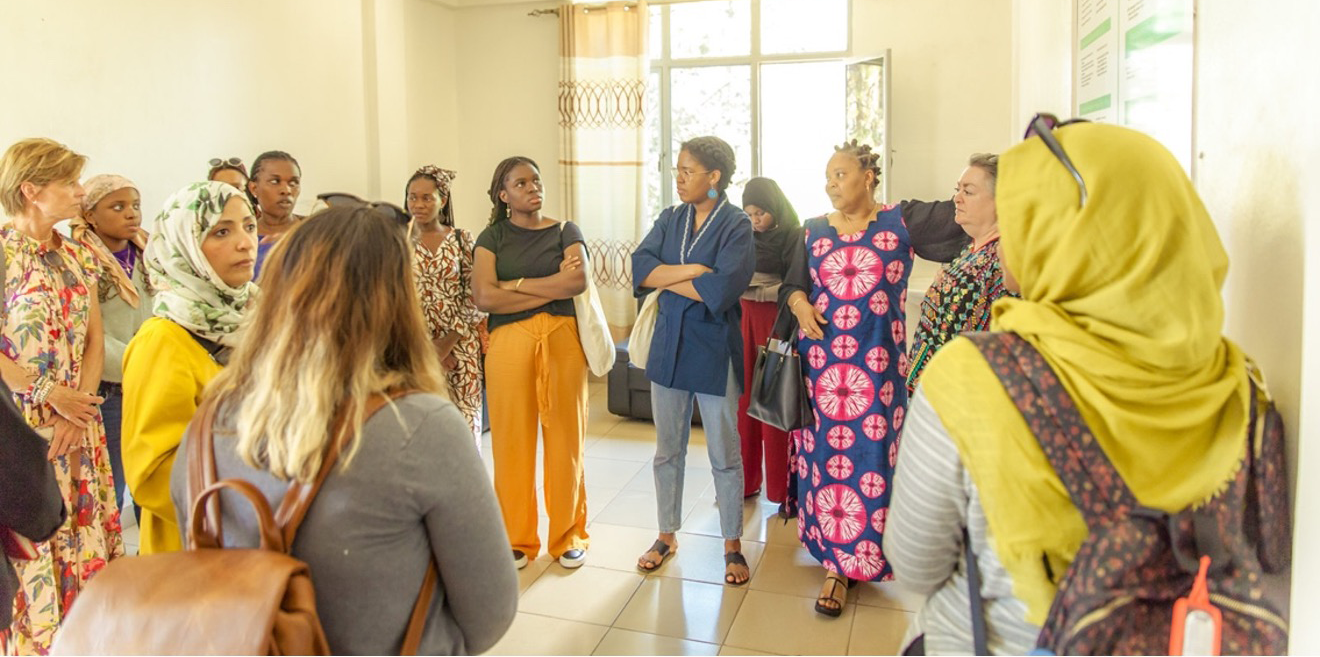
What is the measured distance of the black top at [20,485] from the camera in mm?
1873

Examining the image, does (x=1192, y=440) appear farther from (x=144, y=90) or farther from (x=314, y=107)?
(x=314, y=107)

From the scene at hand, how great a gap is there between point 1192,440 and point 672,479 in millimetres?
2383

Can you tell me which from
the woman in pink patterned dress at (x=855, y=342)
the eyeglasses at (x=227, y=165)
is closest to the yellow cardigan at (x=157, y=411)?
the woman in pink patterned dress at (x=855, y=342)

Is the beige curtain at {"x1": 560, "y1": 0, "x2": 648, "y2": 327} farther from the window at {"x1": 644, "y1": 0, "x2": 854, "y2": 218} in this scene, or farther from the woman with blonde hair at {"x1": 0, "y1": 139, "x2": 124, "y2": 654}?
A: the woman with blonde hair at {"x1": 0, "y1": 139, "x2": 124, "y2": 654}

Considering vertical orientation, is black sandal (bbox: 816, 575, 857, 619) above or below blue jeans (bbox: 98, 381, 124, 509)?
below

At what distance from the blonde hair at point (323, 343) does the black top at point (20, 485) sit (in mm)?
790

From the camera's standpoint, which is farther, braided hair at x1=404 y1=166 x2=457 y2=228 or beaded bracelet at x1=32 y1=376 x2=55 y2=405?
braided hair at x1=404 y1=166 x2=457 y2=228

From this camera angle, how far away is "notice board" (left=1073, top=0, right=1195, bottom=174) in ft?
5.42

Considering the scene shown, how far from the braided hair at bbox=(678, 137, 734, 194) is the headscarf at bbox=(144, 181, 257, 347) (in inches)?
65.9

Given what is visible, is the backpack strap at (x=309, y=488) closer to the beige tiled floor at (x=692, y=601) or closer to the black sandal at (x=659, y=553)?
the beige tiled floor at (x=692, y=601)

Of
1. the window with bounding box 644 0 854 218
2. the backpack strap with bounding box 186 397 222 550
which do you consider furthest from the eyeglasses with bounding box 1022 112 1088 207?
the window with bounding box 644 0 854 218

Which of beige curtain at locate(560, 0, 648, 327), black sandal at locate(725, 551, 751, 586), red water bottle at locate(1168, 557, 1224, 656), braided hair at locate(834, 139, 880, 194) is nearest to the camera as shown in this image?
red water bottle at locate(1168, 557, 1224, 656)

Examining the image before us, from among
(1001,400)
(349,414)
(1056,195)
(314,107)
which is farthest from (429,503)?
(314,107)

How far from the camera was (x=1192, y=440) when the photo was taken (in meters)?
1.15
